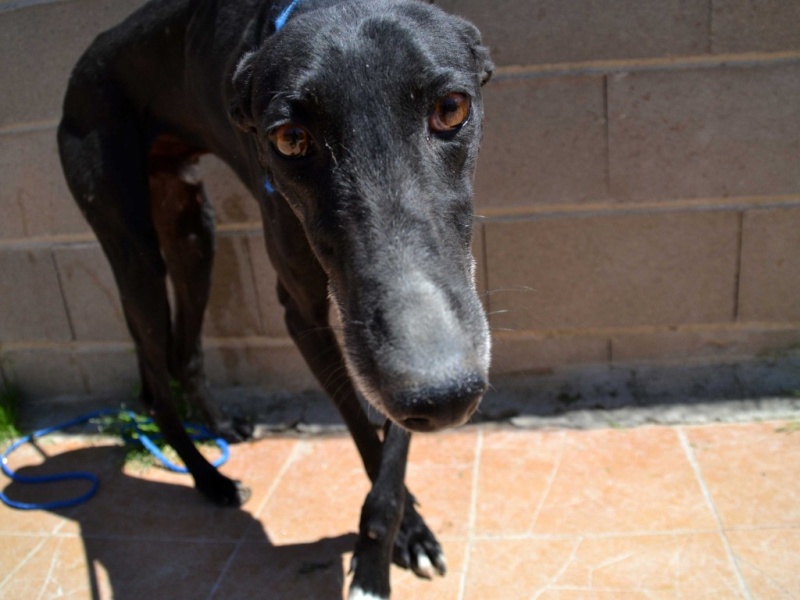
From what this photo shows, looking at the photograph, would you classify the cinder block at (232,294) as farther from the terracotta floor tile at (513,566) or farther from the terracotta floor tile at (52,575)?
the terracotta floor tile at (513,566)

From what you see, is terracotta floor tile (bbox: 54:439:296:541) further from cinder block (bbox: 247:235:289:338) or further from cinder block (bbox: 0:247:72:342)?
cinder block (bbox: 0:247:72:342)

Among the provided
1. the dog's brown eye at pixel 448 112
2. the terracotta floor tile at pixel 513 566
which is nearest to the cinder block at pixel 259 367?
the terracotta floor tile at pixel 513 566

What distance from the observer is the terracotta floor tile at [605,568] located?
2070mm

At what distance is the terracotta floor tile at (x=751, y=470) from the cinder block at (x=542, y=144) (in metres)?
1.04

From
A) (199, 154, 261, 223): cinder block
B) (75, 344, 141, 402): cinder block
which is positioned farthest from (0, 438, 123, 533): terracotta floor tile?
(199, 154, 261, 223): cinder block

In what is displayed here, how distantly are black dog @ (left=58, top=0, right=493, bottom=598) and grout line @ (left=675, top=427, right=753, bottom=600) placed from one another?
34.3 inches

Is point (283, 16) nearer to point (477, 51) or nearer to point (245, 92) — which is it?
point (245, 92)

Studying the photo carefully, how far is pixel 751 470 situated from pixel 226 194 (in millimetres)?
2326

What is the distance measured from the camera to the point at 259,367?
11.5 feet

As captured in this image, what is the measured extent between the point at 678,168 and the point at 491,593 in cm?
178

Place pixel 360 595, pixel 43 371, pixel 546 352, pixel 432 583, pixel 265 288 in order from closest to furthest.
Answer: pixel 360 595 < pixel 432 583 < pixel 546 352 < pixel 265 288 < pixel 43 371

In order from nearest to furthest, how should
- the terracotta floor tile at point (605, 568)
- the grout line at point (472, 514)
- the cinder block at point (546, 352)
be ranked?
the terracotta floor tile at point (605, 568)
the grout line at point (472, 514)
the cinder block at point (546, 352)

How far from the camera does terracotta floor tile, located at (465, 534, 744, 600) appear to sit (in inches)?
81.5

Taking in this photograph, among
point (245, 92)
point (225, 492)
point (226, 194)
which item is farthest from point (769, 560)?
point (226, 194)
